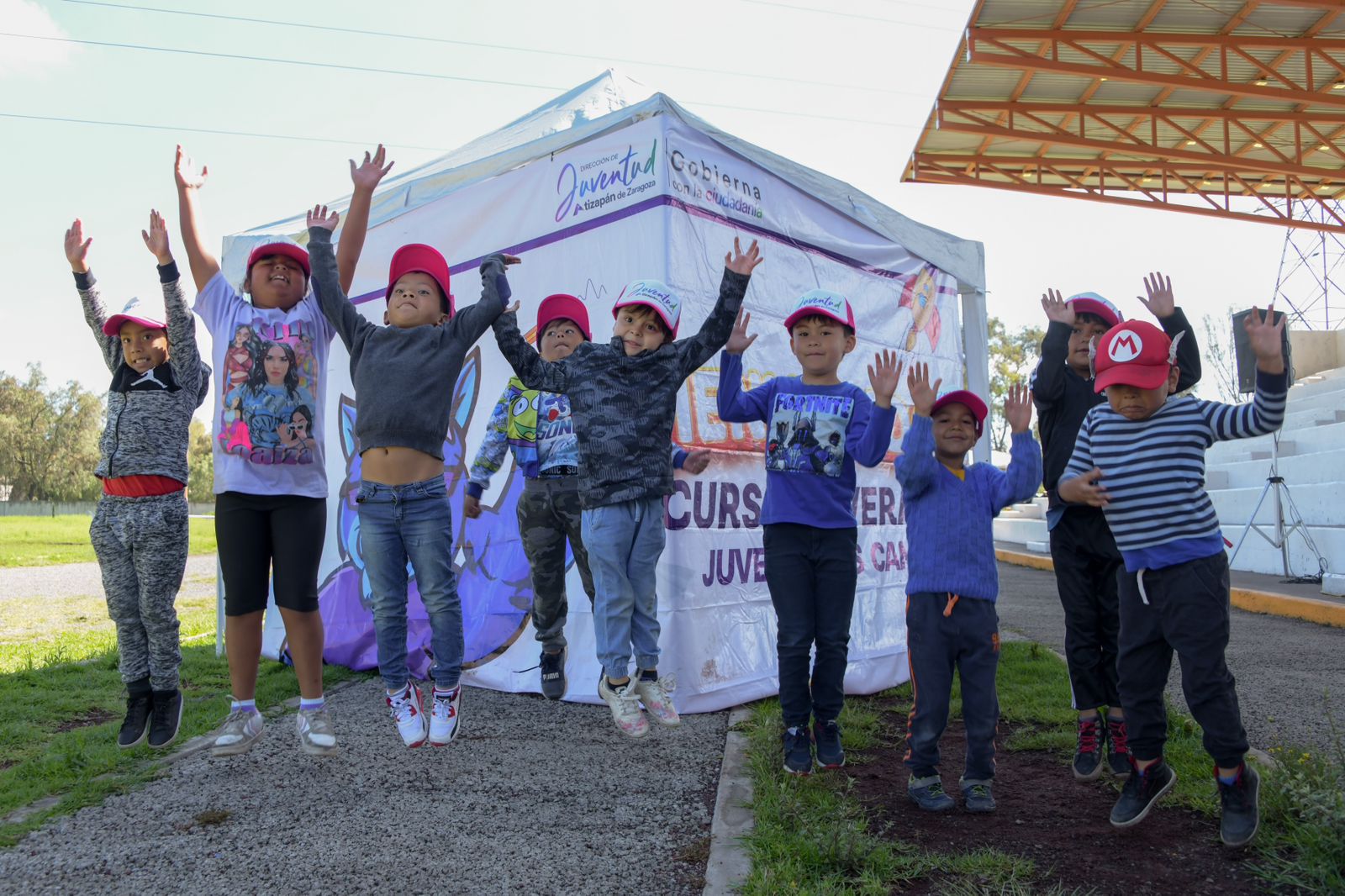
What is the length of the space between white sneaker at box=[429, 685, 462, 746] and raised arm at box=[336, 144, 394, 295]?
65.5 inches

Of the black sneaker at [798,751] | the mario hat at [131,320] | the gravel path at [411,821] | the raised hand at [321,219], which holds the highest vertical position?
the raised hand at [321,219]

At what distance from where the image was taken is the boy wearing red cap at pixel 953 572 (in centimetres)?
325

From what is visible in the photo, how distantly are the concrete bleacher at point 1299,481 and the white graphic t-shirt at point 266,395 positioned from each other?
30.7ft

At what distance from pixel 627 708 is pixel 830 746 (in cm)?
81

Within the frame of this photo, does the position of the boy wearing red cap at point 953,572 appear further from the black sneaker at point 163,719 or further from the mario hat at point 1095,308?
the black sneaker at point 163,719

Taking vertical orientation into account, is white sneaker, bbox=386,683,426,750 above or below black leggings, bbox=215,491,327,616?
below

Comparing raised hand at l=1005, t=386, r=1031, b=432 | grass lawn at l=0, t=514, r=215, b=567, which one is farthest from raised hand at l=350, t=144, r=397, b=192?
grass lawn at l=0, t=514, r=215, b=567

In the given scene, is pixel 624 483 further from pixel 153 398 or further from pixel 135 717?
pixel 135 717

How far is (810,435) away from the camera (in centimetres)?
365

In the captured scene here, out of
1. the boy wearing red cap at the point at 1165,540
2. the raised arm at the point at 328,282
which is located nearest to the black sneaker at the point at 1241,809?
the boy wearing red cap at the point at 1165,540

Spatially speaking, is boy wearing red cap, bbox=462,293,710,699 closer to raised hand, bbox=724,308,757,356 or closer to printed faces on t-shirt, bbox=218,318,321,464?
raised hand, bbox=724,308,757,356

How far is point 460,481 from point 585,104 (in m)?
2.36

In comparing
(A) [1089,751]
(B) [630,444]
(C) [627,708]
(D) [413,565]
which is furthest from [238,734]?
(A) [1089,751]

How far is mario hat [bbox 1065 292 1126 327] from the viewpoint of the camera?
376cm
